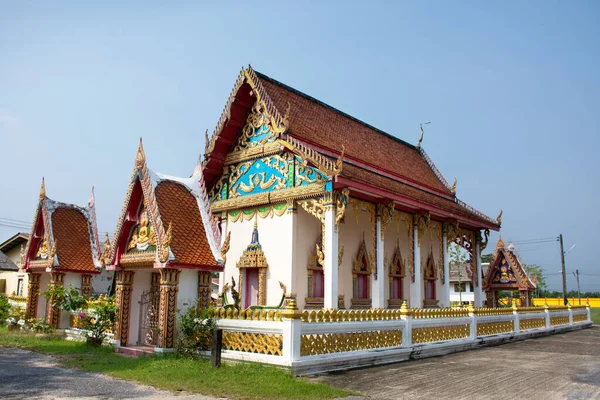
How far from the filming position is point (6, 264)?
23.0 m

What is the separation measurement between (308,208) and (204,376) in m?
6.34

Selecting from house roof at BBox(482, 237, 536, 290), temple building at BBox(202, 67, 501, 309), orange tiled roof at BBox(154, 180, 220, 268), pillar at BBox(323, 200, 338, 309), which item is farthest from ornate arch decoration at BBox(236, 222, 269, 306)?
house roof at BBox(482, 237, 536, 290)

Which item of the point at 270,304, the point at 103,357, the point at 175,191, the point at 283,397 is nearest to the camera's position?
the point at 283,397

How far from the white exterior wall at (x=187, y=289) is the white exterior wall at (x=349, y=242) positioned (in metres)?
5.71

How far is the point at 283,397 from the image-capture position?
6539 mm

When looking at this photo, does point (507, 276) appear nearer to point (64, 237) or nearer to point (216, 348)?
point (216, 348)

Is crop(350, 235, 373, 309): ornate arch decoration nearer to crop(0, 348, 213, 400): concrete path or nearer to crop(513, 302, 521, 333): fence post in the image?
crop(513, 302, 521, 333): fence post

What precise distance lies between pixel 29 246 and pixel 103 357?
694 cm

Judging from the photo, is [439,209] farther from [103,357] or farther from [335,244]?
[103,357]

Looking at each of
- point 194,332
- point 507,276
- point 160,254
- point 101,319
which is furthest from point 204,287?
point 507,276

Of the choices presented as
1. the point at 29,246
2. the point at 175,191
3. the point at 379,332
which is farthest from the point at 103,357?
the point at 29,246

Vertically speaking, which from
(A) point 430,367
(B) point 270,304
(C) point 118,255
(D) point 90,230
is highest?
(D) point 90,230

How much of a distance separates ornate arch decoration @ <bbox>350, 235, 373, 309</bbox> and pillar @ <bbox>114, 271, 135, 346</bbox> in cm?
666

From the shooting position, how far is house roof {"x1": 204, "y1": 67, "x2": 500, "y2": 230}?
13992 mm
